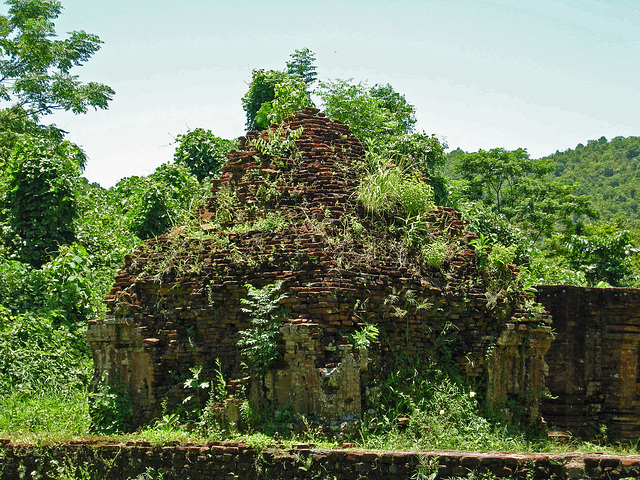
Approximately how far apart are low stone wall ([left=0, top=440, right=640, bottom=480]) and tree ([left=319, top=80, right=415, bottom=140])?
27.0 ft

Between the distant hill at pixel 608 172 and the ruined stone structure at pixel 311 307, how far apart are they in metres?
40.5

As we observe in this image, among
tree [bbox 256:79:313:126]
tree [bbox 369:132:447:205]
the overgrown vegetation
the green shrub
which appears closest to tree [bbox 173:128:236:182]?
the overgrown vegetation

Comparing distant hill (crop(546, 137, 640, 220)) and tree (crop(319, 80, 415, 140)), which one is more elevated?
distant hill (crop(546, 137, 640, 220))

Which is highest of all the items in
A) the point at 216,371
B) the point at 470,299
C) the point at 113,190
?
the point at 113,190

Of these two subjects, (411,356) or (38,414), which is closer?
(411,356)

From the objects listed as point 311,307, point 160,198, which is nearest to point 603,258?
point 160,198

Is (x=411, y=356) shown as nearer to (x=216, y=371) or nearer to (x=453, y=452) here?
(x=453, y=452)

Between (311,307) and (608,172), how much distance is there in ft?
193

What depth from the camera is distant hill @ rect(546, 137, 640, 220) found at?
51.2 m

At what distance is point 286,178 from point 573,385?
677cm

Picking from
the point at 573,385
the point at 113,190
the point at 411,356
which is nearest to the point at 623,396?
the point at 573,385

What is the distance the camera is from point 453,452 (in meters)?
7.03

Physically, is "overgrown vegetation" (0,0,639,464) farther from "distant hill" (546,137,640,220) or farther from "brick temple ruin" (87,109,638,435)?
"distant hill" (546,137,640,220)

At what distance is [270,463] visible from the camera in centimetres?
743
